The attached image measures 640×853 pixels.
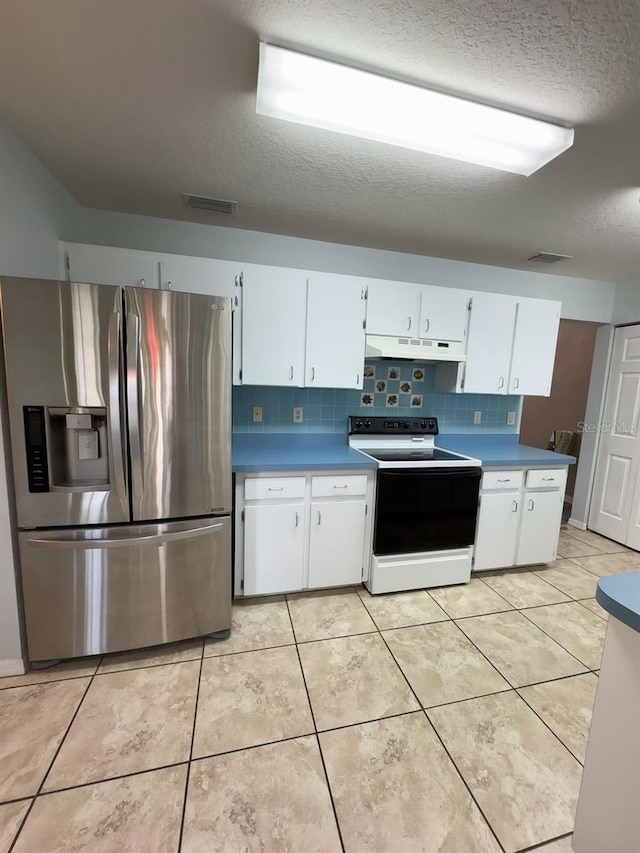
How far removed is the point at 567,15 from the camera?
3.30 ft

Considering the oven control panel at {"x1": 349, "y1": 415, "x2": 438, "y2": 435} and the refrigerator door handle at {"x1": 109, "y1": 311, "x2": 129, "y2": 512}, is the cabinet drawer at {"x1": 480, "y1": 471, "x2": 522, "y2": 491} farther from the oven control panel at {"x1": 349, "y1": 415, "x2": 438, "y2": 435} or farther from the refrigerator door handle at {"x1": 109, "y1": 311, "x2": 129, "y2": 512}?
the refrigerator door handle at {"x1": 109, "y1": 311, "x2": 129, "y2": 512}

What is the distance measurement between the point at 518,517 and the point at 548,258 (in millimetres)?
2011

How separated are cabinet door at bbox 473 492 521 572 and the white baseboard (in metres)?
2.72

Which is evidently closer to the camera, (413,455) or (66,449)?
(66,449)

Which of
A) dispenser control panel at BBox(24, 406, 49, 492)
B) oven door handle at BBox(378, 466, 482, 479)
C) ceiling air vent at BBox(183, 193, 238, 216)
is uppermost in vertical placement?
ceiling air vent at BBox(183, 193, 238, 216)

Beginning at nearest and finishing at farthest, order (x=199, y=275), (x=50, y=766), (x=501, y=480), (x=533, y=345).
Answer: (x=50, y=766) < (x=199, y=275) < (x=501, y=480) < (x=533, y=345)

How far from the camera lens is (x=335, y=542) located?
2354mm

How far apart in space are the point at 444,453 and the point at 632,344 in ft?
7.15

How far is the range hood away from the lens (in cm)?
246

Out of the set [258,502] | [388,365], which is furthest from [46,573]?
[388,365]

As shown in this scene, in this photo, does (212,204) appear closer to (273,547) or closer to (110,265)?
(110,265)

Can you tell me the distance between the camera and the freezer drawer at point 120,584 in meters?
1.67

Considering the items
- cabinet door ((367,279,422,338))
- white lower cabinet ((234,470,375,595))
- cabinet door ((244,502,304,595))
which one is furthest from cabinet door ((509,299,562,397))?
cabinet door ((244,502,304,595))

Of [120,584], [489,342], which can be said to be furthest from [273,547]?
[489,342]
